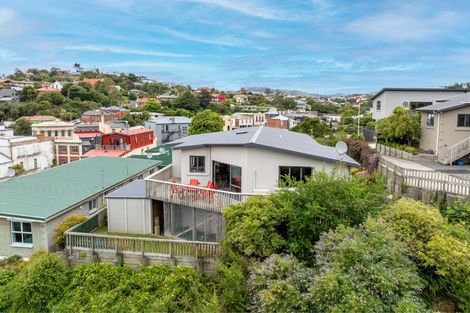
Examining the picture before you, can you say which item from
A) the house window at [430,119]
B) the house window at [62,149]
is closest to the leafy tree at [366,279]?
the house window at [430,119]

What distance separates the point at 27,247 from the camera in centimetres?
1770

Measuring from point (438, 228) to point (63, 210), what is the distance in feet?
59.8

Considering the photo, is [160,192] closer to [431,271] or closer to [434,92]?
[431,271]

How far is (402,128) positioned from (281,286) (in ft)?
83.0

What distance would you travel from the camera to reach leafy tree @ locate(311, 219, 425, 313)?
820cm

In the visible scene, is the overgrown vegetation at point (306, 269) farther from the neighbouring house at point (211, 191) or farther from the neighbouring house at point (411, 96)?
the neighbouring house at point (411, 96)

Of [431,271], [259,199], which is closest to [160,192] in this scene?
[259,199]

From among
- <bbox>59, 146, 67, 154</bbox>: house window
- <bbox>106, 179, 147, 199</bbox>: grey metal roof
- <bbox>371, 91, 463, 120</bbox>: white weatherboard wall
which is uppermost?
<bbox>371, 91, 463, 120</bbox>: white weatherboard wall

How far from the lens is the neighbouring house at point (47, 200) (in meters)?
17.5

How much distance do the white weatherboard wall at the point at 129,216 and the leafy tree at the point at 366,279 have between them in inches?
432

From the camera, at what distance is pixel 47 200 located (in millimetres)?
19484

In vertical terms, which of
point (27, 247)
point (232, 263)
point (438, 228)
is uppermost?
point (438, 228)

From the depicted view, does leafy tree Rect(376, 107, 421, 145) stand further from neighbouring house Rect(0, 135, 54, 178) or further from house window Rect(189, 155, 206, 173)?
neighbouring house Rect(0, 135, 54, 178)

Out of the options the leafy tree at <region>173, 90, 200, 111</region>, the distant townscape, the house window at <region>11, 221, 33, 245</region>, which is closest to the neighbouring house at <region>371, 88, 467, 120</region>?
the distant townscape
